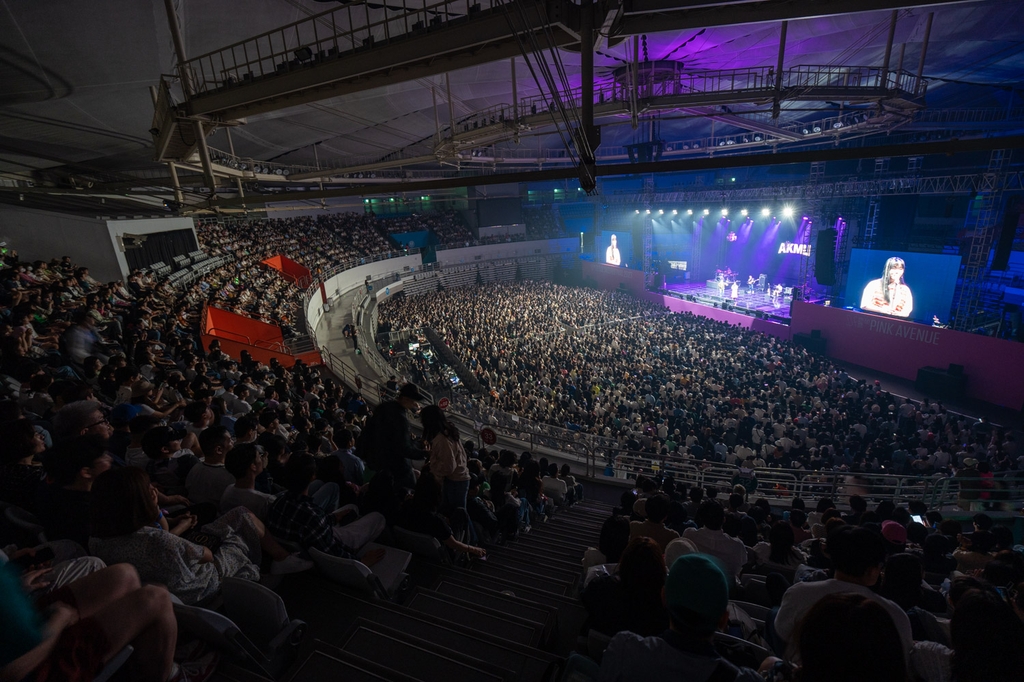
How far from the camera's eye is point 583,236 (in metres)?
40.8

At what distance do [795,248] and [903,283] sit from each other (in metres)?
7.60

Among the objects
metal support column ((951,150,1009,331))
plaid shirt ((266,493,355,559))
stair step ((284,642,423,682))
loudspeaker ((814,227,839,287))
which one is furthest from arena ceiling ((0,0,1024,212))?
stair step ((284,642,423,682))

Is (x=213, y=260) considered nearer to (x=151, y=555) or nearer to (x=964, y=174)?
(x=151, y=555)

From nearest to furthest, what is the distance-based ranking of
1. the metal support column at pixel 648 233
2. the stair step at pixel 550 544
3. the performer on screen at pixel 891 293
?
the stair step at pixel 550 544 → the performer on screen at pixel 891 293 → the metal support column at pixel 648 233

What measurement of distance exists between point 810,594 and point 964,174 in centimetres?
1868

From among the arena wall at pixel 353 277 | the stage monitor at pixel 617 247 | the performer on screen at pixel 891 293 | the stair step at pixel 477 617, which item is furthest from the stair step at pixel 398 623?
the stage monitor at pixel 617 247

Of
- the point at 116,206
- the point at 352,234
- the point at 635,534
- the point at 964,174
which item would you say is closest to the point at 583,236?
the point at 352,234

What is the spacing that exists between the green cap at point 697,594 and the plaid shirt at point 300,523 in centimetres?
205

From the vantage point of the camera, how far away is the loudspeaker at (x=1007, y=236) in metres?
14.3

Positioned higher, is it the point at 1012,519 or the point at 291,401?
the point at 291,401

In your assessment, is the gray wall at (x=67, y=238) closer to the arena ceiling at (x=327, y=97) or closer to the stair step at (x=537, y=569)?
the arena ceiling at (x=327, y=97)

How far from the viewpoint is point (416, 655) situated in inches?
87.6

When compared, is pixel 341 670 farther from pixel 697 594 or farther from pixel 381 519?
pixel 697 594

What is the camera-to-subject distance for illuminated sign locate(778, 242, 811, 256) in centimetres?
2297
